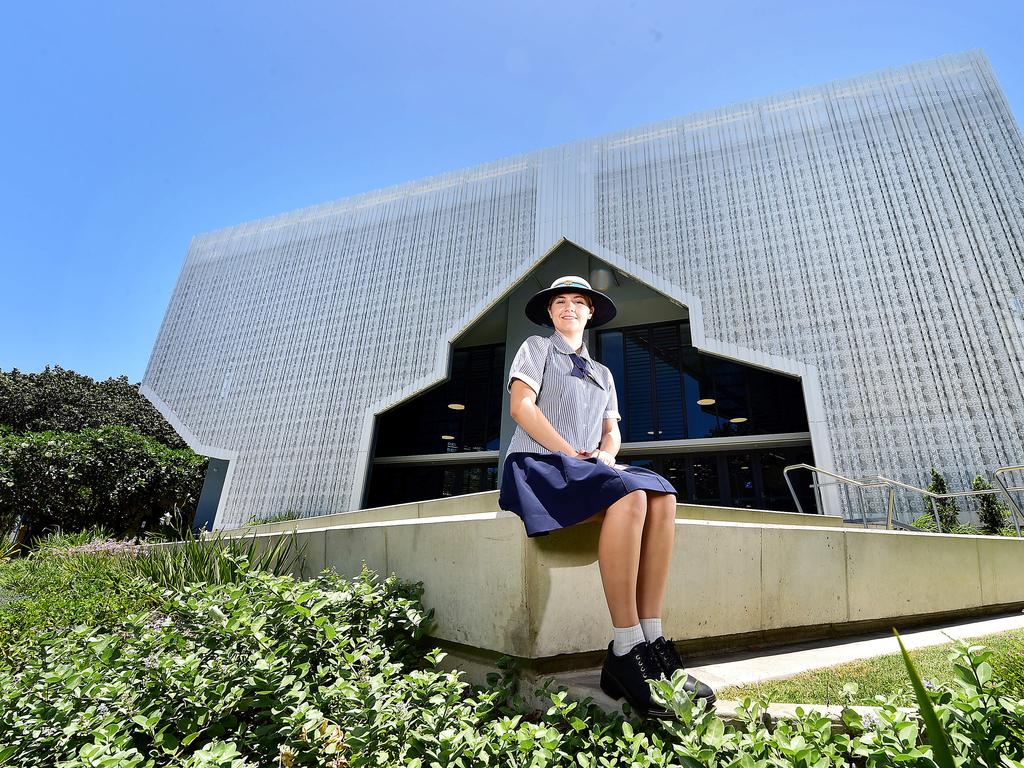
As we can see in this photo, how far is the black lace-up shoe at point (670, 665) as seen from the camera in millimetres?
1954

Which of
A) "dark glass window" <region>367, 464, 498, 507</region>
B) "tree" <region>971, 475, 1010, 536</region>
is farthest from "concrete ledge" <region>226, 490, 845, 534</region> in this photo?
"dark glass window" <region>367, 464, 498, 507</region>

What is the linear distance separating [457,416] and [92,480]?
11.6 metres

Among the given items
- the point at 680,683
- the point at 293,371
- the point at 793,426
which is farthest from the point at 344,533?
the point at 293,371

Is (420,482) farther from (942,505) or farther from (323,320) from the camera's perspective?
(942,505)

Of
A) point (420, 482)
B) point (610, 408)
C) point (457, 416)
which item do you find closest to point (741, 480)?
point (457, 416)

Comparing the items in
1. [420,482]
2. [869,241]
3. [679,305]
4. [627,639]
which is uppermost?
[869,241]

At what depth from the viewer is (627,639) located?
2.09 meters

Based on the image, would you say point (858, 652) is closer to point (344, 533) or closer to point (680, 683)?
point (680, 683)

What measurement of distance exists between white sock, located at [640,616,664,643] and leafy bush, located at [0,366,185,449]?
28.4 m

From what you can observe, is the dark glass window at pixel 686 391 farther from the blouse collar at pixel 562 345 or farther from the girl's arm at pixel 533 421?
the girl's arm at pixel 533 421

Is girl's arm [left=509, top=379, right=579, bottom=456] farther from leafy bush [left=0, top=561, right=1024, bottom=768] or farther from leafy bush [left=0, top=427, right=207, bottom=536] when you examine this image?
leafy bush [left=0, top=427, right=207, bottom=536]

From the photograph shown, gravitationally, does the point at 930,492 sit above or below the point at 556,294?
below

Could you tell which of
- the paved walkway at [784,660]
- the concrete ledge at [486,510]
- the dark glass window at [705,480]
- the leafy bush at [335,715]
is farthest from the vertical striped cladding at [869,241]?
the leafy bush at [335,715]

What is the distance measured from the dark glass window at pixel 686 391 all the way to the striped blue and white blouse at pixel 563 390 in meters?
10.2
